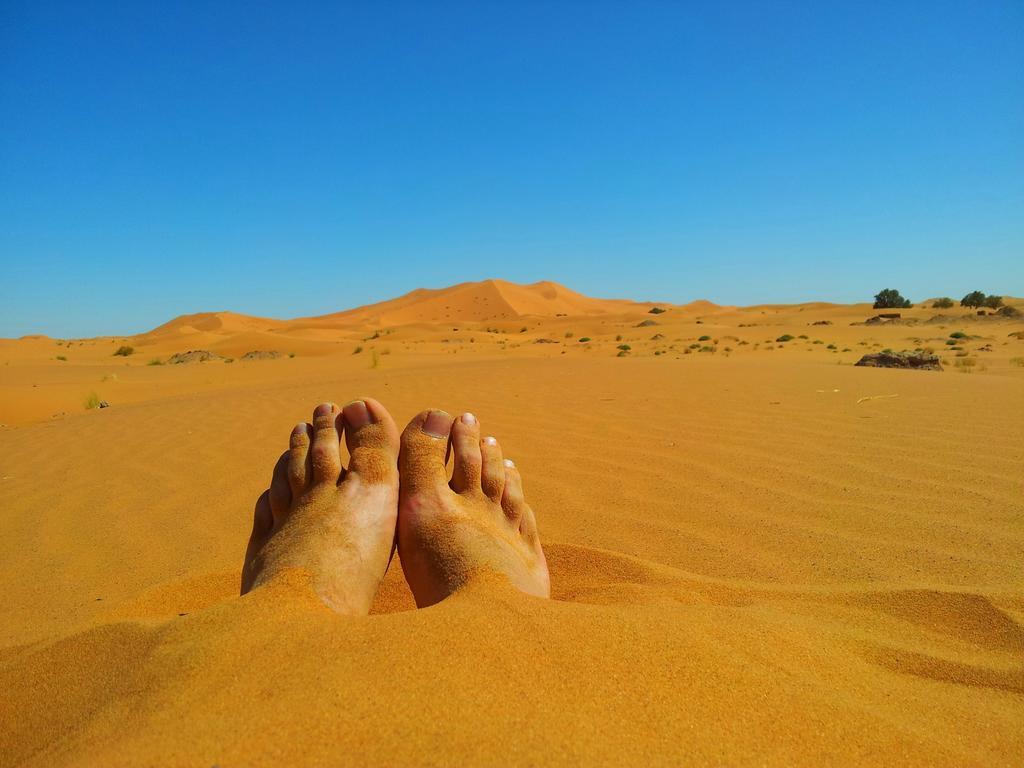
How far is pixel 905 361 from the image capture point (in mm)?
8516

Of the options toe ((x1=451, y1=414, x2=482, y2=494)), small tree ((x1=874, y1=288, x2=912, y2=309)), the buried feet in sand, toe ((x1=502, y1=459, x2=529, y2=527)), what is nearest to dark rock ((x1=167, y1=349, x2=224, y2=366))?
the buried feet in sand

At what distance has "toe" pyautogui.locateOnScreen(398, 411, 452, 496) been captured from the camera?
2221 mm

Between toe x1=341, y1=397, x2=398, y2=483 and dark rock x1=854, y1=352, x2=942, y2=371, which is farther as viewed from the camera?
dark rock x1=854, y1=352, x2=942, y2=371

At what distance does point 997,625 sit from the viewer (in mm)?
1622

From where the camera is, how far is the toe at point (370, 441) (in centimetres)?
223

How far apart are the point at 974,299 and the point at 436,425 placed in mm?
32503

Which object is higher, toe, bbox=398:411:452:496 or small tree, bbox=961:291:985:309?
small tree, bbox=961:291:985:309

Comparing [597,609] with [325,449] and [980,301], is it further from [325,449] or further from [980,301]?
[980,301]

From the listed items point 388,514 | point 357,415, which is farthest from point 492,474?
point 357,415

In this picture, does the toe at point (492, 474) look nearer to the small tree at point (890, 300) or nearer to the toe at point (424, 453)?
the toe at point (424, 453)

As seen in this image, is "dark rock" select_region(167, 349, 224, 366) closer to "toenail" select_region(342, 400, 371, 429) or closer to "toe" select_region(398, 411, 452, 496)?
"toenail" select_region(342, 400, 371, 429)

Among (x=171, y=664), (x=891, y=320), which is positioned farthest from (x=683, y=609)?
(x=891, y=320)

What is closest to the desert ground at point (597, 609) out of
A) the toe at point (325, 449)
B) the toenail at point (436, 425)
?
the toe at point (325, 449)

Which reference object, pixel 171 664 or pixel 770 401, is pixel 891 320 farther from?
pixel 171 664
